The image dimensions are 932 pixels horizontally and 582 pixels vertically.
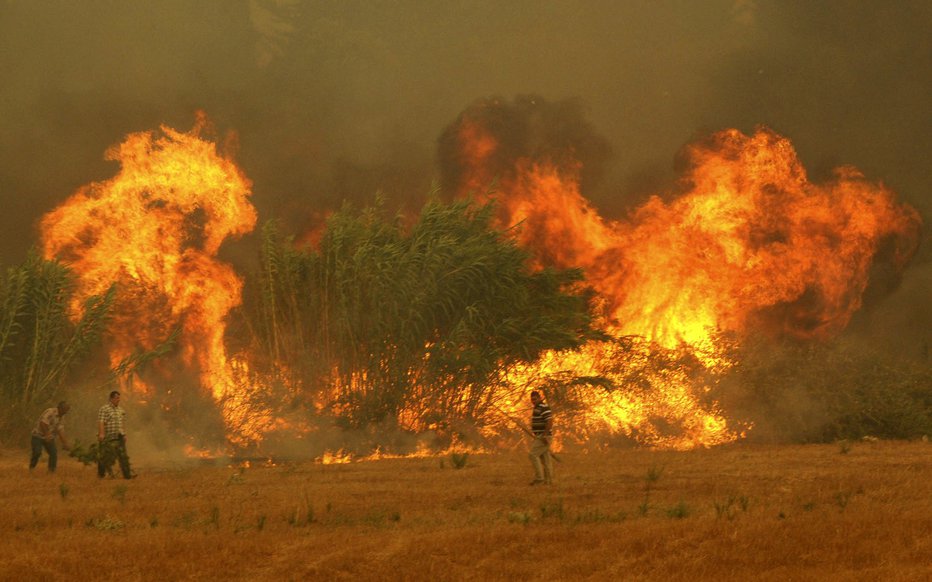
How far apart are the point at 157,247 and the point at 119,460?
13307 millimetres

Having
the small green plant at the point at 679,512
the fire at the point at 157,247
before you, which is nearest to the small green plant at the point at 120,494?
the small green plant at the point at 679,512

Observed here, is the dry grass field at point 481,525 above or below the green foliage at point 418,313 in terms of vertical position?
below

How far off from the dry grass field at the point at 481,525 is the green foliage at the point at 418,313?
7.69 meters

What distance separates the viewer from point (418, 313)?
2892 centimetres

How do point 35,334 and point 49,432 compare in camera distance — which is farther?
point 35,334

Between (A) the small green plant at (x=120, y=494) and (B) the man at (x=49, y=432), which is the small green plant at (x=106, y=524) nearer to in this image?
(A) the small green plant at (x=120, y=494)

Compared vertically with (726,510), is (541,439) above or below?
above

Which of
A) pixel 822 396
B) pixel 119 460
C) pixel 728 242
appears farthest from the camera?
pixel 728 242

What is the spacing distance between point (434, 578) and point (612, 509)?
→ 16.9 feet

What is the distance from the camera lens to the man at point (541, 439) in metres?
19.3

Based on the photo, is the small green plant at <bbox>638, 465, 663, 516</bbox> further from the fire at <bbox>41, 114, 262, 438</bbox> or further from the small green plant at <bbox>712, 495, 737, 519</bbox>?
the fire at <bbox>41, 114, 262, 438</bbox>

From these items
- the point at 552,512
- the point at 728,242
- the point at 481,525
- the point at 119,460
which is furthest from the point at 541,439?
the point at 728,242

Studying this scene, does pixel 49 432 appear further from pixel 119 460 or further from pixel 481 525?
pixel 481 525

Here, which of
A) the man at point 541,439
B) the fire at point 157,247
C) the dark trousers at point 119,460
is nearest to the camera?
the man at point 541,439
